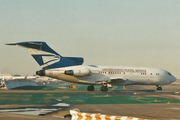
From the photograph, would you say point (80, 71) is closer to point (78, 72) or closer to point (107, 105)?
point (78, 72)

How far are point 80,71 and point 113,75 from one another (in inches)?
218

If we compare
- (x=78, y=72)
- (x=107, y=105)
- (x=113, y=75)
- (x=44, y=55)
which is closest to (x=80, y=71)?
(x=78, y=72)

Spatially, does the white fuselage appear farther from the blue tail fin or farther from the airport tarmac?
the airport tarmac

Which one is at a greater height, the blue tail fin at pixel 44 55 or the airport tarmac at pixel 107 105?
the blue tail fin at pixel 44 55

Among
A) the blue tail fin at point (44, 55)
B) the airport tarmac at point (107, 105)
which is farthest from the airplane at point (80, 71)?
the airport tarmac at point (107, 105)

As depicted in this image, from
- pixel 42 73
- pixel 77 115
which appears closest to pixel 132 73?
pixel 42 73

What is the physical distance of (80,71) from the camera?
32906mm

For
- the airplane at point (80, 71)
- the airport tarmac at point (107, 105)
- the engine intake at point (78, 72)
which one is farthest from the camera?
the engine intake at point (78, 72)

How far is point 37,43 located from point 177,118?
2347 centimetres

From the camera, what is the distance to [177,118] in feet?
40.2

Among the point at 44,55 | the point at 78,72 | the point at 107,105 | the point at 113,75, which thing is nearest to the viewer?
the point at 107,105

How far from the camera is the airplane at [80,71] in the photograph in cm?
3212

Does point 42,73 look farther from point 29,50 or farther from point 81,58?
point 81,58

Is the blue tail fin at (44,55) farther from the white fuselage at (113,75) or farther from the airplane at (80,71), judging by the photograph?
the white fuselage at (113,75)
